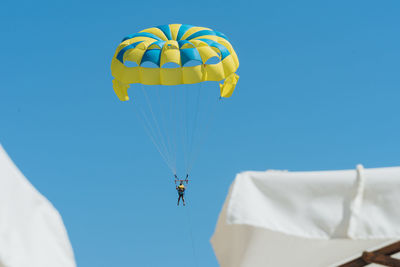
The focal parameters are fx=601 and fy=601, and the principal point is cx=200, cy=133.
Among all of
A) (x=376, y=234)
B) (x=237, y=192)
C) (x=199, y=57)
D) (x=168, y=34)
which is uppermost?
(x=168, y=34)

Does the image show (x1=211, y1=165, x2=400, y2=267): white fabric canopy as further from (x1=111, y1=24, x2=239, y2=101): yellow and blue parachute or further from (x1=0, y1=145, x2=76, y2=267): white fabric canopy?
(x1=111, y1=24, x2=239, y2=101): yellow and blue parachute

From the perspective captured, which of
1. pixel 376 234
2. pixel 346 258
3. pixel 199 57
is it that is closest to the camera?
pixel 376 234

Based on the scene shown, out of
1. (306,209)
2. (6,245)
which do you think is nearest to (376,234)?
(306,209)

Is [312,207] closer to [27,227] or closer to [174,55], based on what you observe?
[27,227]

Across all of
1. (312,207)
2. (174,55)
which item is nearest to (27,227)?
(312,207)

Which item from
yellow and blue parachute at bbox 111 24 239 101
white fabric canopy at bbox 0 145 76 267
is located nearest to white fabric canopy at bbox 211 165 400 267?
white fabric canopy at bbox 0 145 76 267

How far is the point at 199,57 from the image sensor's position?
15641 millimetres

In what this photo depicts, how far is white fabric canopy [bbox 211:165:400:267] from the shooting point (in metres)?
3.02

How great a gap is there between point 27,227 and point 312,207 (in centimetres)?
144

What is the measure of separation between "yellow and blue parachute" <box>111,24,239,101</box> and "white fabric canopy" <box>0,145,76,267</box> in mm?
12561

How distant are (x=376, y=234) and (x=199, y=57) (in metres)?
12.8

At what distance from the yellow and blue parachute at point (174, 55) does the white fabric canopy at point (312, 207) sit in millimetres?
12552

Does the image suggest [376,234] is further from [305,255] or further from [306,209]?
[305,255]

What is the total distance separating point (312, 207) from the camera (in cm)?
310
